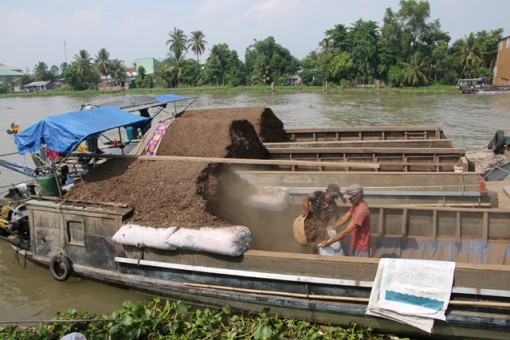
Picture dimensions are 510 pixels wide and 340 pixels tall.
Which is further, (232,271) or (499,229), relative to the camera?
(499,229)

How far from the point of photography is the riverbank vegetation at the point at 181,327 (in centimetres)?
475

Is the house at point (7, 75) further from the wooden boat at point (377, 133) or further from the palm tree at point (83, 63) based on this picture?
the wooden boat at point (377, 133)

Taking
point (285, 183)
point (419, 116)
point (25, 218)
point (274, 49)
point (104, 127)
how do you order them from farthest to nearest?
point (274, 49), point (419, 116), point (285, 183), point (25, 218), point (104, 127)

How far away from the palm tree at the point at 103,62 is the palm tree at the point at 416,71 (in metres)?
50.9

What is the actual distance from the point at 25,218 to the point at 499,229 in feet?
25.6

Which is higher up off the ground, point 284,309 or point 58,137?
point 58,137

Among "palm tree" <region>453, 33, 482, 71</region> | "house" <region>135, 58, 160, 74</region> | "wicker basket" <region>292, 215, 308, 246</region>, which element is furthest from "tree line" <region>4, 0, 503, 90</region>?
"wicker basket" <region>292, 215, 308, 246</region>

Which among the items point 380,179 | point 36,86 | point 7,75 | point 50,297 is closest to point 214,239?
point 50,297

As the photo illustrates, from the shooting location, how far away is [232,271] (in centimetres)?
520

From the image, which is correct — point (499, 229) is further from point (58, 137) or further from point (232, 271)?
point (58, 137)

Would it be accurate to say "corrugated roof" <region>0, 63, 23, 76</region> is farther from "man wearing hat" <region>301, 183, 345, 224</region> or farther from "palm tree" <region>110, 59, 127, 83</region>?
"man wearing hat" <region>301, 183, 345, 224</region>

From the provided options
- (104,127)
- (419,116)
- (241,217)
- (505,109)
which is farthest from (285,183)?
(505,109)

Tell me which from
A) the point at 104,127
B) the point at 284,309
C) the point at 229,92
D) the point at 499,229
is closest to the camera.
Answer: the point at 284,309

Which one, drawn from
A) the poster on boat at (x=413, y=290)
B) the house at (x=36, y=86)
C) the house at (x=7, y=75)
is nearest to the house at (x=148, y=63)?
the house at (x=36, y=86)
